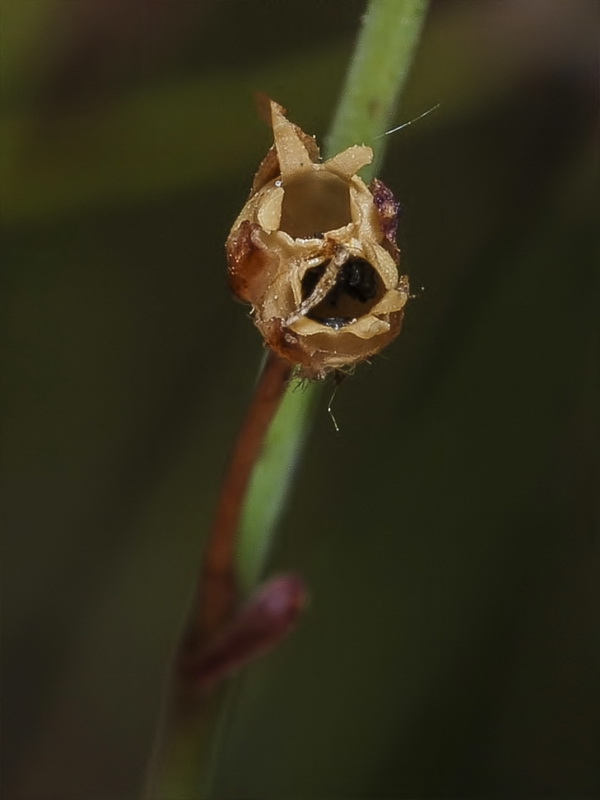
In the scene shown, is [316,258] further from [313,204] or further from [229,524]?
[229,524]

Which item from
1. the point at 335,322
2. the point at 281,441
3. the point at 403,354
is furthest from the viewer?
the point at 403,354

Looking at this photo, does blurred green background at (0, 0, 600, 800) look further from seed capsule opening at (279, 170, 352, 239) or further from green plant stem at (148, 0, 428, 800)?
seed capsule opening at (279, 170, 352, 239)

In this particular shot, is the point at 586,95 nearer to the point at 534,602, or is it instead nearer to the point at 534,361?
the point at 534,361

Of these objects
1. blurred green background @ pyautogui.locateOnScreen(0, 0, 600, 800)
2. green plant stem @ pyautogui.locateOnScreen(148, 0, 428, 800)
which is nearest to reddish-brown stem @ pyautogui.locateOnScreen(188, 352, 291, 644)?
green plant stem @ pyautogui.locateOnScreen(148, 0, 428, 800)

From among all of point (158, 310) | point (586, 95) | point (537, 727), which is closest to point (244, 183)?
point (158, 310)

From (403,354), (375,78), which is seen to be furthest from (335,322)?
(403,354)

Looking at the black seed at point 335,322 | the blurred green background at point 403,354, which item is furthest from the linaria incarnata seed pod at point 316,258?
the blurred green background at point 403,354

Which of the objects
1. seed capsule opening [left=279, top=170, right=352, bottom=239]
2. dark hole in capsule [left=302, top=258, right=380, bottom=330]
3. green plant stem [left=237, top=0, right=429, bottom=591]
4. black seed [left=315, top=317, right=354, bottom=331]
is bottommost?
black seed [left=315, top=317, right=354, bottom=331]
